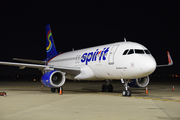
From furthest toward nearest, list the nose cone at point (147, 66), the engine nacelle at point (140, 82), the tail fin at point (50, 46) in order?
the tail fin at point (50, 46), the engine nacelle at point (140, 82), the nose cone at point (147, 66)

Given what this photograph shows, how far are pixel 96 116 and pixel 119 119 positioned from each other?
33.3 inches

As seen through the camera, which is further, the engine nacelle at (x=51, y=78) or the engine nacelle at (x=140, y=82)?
the engine nacelle at (x=140, y=82)

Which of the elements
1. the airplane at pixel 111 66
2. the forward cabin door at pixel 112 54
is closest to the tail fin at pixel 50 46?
the airplane at pixel 111 66

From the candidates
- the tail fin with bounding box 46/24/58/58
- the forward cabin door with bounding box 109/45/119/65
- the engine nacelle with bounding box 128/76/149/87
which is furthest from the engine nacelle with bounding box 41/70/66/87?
the tail fin with bounding box 46/24/58/58

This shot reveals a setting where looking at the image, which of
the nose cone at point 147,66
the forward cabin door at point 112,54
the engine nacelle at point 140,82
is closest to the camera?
the nose cone at point 147,66

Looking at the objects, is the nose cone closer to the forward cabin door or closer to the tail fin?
the forward cabin door

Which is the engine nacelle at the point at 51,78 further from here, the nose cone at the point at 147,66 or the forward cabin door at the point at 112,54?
the nose cone at the point at 147,66

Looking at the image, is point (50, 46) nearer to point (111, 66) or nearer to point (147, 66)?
point (111, 66)

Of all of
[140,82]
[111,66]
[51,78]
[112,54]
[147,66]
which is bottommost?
[140,82]

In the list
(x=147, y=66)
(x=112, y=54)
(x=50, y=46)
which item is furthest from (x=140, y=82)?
(x=50, y=46)

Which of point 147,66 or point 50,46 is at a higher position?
point 50,46

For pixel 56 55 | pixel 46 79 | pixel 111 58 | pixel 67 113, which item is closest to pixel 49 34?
pixel 56 55

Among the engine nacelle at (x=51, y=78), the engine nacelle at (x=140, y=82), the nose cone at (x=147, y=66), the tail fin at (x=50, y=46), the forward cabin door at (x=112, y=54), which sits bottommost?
the engine nacelle at (x=140, y=82)

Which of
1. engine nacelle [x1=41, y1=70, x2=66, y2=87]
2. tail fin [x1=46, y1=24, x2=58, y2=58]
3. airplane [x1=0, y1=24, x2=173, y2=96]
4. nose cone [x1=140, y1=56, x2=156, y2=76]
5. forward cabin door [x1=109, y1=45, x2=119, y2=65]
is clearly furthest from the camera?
tail fin [x1=46, y1=24, x2=58, y2=58]
